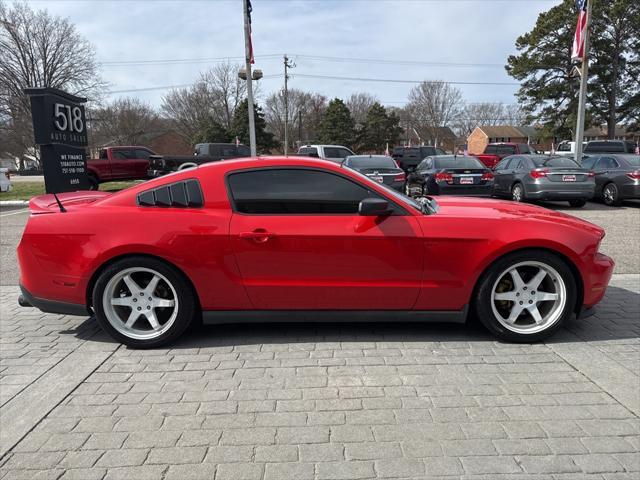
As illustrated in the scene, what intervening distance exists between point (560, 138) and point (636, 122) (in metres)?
7.25

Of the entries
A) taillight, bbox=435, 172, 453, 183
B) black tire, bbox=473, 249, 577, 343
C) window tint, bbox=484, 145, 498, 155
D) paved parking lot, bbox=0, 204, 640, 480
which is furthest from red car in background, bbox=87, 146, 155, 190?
window tint, bbox=484, 145, 498, 155

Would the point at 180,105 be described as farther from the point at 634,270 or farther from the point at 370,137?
the point at 634,270

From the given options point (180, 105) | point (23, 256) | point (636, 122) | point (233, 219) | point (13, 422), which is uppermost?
point (180, 105)

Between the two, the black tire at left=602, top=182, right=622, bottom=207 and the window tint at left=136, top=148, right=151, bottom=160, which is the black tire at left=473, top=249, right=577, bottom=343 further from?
the window tint at left=136, top=148, right=151, bottom=160

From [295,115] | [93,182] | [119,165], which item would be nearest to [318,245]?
[93,182]

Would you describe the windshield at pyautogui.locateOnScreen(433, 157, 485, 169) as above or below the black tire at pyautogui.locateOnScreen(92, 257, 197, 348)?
above

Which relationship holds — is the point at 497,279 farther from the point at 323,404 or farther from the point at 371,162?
the point at 371,162

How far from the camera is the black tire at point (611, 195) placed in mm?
12641

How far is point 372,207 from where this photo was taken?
354 centimetres

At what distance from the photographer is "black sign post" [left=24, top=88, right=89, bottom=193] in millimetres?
6383

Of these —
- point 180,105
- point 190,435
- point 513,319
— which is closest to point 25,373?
point 190,435

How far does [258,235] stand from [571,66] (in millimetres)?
42893

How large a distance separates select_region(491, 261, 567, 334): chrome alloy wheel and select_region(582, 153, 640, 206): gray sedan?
35.6ft

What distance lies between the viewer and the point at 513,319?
12.3ft
